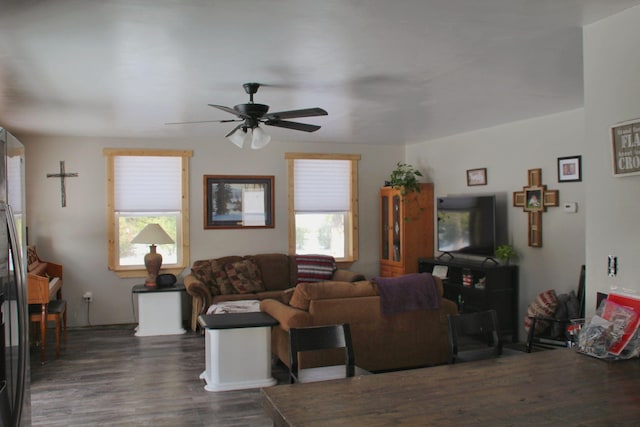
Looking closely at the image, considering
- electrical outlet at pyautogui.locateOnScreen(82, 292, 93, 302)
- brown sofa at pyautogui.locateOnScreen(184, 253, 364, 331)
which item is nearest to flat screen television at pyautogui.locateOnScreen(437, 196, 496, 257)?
brown sofa at pyautogui.locateOnScreen(184, 253, 364, 331)

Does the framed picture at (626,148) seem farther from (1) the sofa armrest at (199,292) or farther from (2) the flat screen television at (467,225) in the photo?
(1) the sofa armrest at (199,292)

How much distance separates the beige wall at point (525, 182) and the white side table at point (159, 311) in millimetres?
3916

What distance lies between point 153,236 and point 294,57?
4.04 metres

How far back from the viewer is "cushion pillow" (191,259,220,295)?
23.8 ft

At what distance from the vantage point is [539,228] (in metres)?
6.12

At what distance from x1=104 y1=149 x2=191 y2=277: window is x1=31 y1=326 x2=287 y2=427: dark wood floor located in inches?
53.4

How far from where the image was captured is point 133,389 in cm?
483

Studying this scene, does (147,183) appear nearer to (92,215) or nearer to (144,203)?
(144,203)

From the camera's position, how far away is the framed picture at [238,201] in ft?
25.9

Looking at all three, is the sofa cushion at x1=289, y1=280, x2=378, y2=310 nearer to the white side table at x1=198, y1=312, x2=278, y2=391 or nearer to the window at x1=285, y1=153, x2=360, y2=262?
the white side table at x1=198, y1=312, x2=278, y2=391

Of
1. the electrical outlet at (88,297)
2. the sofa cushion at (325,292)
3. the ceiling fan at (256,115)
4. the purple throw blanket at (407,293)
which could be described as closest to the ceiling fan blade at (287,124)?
the ceiling fan at (256,115)

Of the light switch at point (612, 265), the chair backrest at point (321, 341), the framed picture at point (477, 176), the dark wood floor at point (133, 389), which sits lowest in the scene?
the dark wood floor at point (133, 389)

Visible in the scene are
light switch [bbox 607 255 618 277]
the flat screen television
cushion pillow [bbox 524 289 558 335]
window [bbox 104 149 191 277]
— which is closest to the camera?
light switch [bbox 607 255 618 277]

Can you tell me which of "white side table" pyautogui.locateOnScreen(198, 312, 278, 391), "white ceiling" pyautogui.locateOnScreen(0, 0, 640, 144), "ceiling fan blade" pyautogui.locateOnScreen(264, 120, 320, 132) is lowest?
"white side table" pyautogui.locateOnScreen(198, 312, 278, 391)
